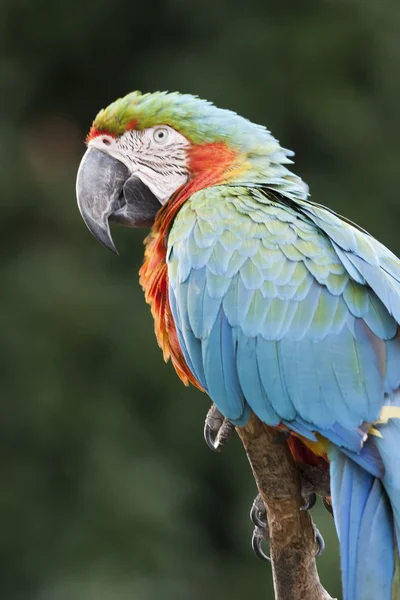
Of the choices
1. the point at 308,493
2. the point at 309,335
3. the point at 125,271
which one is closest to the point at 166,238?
the point at 309,335

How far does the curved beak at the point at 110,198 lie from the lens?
7.68ft

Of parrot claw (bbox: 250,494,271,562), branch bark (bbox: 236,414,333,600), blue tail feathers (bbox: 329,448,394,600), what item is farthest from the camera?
parrot claw (bbox: 250,494,271,562)

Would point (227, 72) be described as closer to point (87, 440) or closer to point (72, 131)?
point (72, 131)

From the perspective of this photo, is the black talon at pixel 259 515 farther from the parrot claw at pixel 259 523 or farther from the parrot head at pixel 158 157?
the parrot head at pixel 158 157

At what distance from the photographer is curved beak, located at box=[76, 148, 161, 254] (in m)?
2.34

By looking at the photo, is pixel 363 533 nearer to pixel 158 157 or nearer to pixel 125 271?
pixel 158 157

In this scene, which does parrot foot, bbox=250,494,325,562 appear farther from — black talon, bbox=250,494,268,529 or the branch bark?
the branch bark

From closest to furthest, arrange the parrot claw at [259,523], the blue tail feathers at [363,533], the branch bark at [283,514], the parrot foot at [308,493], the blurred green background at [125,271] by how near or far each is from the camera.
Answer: the blue tail feathers at [363,533], the branch bark at [283,514], the parrot foot at [308,493], the parrot claw at [259,523], the blurred green background at [125,271]

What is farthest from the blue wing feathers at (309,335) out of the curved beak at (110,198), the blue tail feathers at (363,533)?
the curved beak at (110,198)

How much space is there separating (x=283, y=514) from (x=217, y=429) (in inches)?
11.4

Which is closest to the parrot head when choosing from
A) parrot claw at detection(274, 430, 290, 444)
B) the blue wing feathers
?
the blue wing feathers

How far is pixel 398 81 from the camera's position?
15.2 feet

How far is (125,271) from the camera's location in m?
4.47

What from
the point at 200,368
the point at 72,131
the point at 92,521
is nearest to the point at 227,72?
the point at 72,131
